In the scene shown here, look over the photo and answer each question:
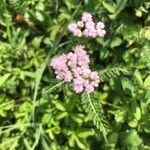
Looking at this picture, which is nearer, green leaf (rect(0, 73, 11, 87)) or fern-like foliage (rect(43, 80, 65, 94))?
fern-like foliage (rect(43, 80, 65, 94))

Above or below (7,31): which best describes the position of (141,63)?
below

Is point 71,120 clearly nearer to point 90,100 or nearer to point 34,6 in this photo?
point 90,100

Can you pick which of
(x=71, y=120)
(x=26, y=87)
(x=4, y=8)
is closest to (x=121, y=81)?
(x=71, y=120)

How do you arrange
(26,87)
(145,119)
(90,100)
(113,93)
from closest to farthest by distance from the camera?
(90,100), (145,119), (113,93), (26,87)

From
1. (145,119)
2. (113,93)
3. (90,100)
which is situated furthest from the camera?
(113,93)

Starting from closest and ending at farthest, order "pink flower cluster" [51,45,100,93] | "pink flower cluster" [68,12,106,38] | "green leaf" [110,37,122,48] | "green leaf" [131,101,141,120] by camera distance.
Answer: "pink flower cluster" [51,45,100,93], "pink flower cluster" [68,12,106,38], "green leaf" [131,101,141,120], "green leaf" [110,37,122,48]

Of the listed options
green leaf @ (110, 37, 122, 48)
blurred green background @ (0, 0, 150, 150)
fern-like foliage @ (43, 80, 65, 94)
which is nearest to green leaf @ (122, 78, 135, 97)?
blurred green background @ (0, 0, 150, 150)

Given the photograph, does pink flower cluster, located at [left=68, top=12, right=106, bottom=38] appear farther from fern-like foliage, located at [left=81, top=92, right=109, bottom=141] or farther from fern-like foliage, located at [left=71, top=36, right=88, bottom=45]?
fern-like foliage, located at [left=81, top=92, right=109, bottom=141]
